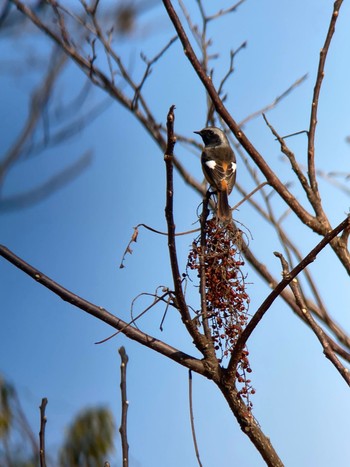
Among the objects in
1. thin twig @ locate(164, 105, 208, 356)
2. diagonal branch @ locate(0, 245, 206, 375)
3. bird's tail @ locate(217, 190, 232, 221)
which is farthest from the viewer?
bird's tail @ locate(217, 190, 232, 221)

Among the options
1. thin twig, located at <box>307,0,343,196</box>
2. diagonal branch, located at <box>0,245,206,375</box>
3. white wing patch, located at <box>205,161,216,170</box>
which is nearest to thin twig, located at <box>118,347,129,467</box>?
diagonal branch, located at <box>0,245,206,375</box>

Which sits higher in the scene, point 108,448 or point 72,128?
point 72,128

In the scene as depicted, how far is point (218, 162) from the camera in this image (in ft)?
8.90

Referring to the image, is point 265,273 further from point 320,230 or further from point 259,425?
point 259,425

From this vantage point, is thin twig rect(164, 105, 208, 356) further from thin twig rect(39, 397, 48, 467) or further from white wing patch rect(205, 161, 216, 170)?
white wing patch rect(205, 161, 216, 170)

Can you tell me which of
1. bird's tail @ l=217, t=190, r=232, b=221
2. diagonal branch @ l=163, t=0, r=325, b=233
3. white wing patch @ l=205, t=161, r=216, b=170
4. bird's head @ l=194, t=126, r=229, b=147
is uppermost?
bird's head @ l=194, t=126, r=229, b=147

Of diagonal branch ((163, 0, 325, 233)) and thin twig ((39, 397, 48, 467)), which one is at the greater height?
diagonal branch ((163, 0, 325, 233))

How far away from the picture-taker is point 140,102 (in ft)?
11.3

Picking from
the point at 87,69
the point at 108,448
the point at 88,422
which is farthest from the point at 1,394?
the point at 87,69

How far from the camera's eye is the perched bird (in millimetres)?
2531

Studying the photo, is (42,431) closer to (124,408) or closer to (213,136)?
(124,408)

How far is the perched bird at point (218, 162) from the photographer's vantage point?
8.31ft

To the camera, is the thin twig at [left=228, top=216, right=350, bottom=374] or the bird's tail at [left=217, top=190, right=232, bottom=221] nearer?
the thin twig at [left=228, top=216, right=350, bottom=374]

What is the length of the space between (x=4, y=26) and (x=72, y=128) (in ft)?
2.01
